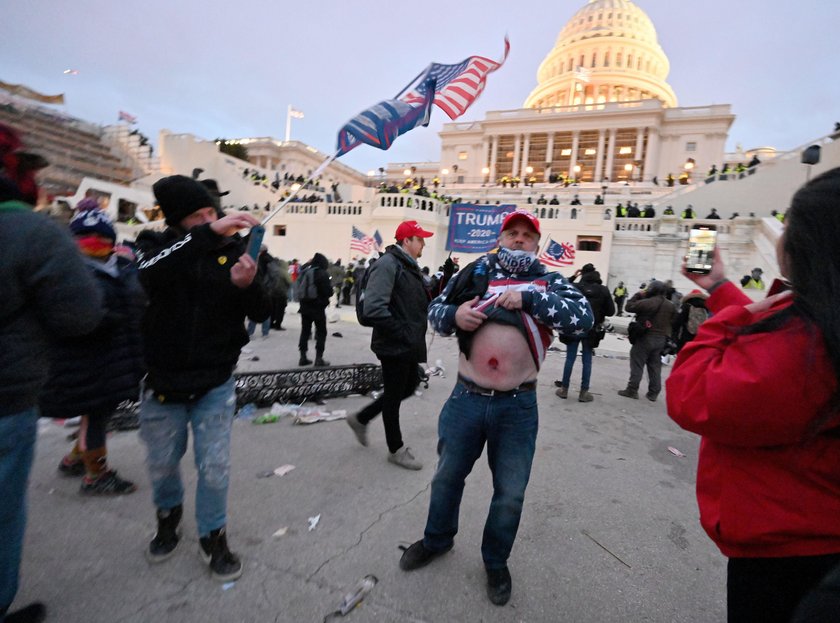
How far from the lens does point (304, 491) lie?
3.00 meters

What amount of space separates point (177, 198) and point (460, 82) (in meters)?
4.82

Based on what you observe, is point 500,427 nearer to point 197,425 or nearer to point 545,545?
point 545,545

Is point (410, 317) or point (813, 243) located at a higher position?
point (813, 243)

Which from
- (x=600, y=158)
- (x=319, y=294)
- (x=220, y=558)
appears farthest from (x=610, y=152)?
(x=220, y=558)

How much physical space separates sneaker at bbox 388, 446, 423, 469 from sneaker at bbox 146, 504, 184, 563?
1.64 m

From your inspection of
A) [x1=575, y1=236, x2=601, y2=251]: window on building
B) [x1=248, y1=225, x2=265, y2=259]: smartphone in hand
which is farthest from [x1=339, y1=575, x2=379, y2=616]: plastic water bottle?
[x1=575, y1=236, x2=601, y2=251]: window on building

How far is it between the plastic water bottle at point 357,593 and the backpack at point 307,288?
4682 millimetres

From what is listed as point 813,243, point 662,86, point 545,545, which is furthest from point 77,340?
point 662,86

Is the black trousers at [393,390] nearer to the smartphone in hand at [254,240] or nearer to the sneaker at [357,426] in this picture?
the sneaker at [357,426]

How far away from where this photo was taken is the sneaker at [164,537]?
2211 mm

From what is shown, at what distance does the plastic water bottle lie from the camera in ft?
6.46

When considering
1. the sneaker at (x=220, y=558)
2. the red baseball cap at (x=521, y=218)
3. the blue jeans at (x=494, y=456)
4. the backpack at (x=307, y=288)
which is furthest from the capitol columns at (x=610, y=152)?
the sneaker at (x=220, y=558)

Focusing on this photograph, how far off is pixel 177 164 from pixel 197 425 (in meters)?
47.1

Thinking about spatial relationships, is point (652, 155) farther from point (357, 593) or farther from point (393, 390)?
point (357, 593)
